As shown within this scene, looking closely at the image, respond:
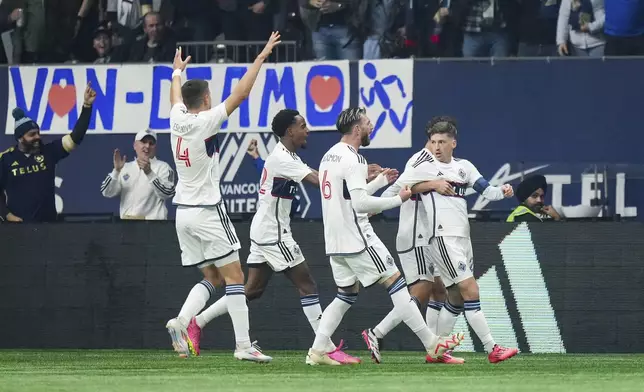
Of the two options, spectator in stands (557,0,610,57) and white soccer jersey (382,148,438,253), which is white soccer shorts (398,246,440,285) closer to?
white soccer jersey (382,148,438,253)

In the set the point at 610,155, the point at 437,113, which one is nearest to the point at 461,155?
the point at 437,113

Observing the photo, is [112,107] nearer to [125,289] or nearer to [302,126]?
[125,289]

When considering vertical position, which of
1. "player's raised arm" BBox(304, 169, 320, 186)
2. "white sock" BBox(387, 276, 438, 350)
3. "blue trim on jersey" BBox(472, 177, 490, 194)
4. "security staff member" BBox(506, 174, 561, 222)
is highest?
"player's raised arm" BBox(304, 169, 320, 186)

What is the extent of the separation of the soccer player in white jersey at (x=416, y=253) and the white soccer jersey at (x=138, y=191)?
13.9 feet

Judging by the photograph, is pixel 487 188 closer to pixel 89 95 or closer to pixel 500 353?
pixel 500 353

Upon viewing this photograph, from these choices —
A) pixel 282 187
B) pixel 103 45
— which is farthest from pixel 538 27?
pixel 282 187

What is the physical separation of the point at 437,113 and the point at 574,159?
1741 millimetres

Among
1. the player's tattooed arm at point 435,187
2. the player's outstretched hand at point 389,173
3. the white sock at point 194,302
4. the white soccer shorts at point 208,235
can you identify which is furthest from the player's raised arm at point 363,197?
the white sock at point 194,302

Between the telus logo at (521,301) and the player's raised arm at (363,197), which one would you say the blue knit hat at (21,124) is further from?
the player's raised arm at (363,197)

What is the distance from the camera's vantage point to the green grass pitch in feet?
35.6

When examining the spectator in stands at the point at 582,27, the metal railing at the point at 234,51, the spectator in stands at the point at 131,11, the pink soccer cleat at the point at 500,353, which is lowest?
the pink soccer cleat at the point at 500,353

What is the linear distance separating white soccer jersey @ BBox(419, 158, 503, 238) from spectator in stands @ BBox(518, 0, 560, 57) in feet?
19.0

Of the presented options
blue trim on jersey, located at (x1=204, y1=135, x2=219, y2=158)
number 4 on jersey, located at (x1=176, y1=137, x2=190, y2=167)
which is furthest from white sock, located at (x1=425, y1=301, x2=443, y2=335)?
number 4 on jersey, located at (x1=176, y1=137, x2=190, y2=167)

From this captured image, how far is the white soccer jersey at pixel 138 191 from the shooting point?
18.4 m
